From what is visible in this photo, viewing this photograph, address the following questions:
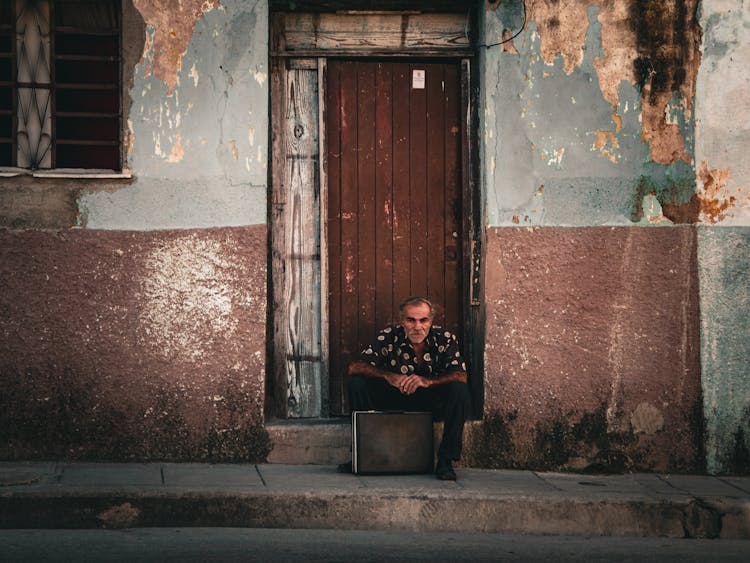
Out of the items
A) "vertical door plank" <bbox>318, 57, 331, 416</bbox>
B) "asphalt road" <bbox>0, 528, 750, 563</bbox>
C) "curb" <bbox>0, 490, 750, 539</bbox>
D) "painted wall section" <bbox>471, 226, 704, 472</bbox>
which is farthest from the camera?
"vertical door plank" <bbox>318, 57, 331, 416</bbox>

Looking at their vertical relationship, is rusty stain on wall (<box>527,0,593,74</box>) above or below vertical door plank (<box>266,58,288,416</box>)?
above

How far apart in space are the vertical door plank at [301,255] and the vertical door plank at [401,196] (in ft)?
1.90

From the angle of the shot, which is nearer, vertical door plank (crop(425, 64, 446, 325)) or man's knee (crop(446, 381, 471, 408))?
man's knee (crop(446, 381, 471, 408))

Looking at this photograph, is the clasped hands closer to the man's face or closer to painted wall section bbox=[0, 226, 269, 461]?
the man's face

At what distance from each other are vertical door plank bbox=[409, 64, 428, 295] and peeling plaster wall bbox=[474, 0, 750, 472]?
0.50 m

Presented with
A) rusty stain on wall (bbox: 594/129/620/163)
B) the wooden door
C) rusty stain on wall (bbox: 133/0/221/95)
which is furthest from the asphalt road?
rusty stain on wall (bbox: 133/0/221/95)

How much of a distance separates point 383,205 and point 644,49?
2196mm

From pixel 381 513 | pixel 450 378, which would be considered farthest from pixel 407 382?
pixel 381 513

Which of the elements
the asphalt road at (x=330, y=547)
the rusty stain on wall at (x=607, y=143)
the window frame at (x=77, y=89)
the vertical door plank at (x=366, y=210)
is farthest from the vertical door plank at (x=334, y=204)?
the asphalt road at (x=330, y=547)

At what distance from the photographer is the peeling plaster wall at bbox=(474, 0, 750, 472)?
743cm

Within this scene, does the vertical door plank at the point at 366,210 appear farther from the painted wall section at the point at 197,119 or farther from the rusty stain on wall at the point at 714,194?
the rusty stain on wall at the point at 714,194

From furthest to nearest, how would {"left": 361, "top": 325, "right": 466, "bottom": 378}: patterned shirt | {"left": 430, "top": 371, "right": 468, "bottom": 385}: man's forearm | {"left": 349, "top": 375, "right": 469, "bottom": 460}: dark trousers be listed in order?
{"left": 361, "top": 325, "right": 466, "bottom": 378}: patterned shirt, {"left": 430, "top": 371, "right": 468, "bottom": 385}: man's forearm, {"left": 349, "top": 375, "right": 469, "bottom": 460}: dark trousers

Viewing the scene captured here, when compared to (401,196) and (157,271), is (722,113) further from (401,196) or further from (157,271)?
(157,271)

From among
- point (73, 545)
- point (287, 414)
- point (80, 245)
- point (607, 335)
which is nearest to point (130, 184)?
point (80, 245)
